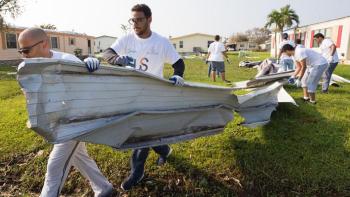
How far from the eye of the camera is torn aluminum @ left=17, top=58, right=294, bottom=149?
212 cm

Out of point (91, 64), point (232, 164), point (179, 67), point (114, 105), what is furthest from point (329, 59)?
point (91, 64)

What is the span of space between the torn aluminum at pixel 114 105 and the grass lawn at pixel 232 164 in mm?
684

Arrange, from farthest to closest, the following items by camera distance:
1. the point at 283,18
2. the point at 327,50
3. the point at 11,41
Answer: the point at 283,18
the point at 11,41
the point at 327,50

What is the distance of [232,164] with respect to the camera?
4020 millimetres

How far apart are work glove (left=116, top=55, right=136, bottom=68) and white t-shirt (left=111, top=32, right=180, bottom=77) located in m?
0.07

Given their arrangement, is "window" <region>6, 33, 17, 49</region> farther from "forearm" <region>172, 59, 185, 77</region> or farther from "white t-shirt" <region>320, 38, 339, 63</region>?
"forearm" <region>172, 59, 185, 77</region>

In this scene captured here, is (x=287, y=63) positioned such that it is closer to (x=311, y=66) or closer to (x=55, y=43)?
(x=311, y=66)

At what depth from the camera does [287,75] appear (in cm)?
561

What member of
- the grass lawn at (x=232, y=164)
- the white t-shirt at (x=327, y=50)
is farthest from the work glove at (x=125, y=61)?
the white t-shirt at (x=327, y=50)

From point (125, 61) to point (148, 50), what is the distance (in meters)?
0.35

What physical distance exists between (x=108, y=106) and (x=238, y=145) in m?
2.69

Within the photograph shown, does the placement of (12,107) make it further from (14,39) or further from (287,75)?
(14,39)

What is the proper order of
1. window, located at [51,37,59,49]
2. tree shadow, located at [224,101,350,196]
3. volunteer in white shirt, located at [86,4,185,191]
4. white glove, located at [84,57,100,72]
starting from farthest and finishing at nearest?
window, located at [51,37,59,49] < tree shadow, located at [224,101,350,196] < volunteer in white shirt, located at [86,4,185,191] < white glove, located at [84,57,100,72]

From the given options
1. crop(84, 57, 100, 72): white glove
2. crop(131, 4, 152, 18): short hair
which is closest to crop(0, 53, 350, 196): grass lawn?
crop(84, 57, 100, 72): white glove
